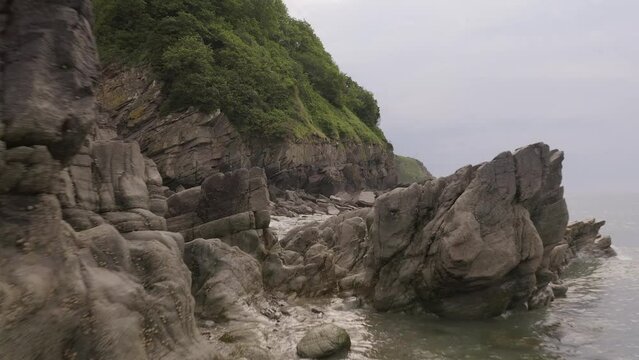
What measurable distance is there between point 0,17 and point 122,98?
37.8 m

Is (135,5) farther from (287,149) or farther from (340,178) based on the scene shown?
(340,178)

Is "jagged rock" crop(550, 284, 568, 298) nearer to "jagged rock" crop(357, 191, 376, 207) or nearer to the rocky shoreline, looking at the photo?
the rocky shoreline

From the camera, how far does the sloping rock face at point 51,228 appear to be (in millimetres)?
7602

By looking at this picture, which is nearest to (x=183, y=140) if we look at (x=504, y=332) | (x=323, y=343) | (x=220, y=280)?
(x=220, y=280)

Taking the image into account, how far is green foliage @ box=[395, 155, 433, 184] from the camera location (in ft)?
443

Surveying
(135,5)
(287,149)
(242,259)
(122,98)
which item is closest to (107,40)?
(135,5)

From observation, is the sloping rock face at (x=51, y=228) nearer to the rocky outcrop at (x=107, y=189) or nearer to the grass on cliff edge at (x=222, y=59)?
the rocky outcrop at (x=107, y=189)

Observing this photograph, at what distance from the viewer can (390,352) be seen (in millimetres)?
13898

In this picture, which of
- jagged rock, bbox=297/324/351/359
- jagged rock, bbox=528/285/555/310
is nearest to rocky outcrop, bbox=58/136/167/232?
jagged rock, bbox=297/324/351/359

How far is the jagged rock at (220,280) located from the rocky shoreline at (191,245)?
5 centimetres

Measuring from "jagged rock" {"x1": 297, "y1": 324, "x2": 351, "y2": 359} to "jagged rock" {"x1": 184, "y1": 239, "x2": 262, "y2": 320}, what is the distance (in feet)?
10.6

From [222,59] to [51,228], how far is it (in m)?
44.1

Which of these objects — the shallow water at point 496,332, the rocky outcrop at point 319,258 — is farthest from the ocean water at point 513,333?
the rocky outcrop at point 319,258

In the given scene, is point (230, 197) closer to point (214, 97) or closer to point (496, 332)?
point (496, 332)
